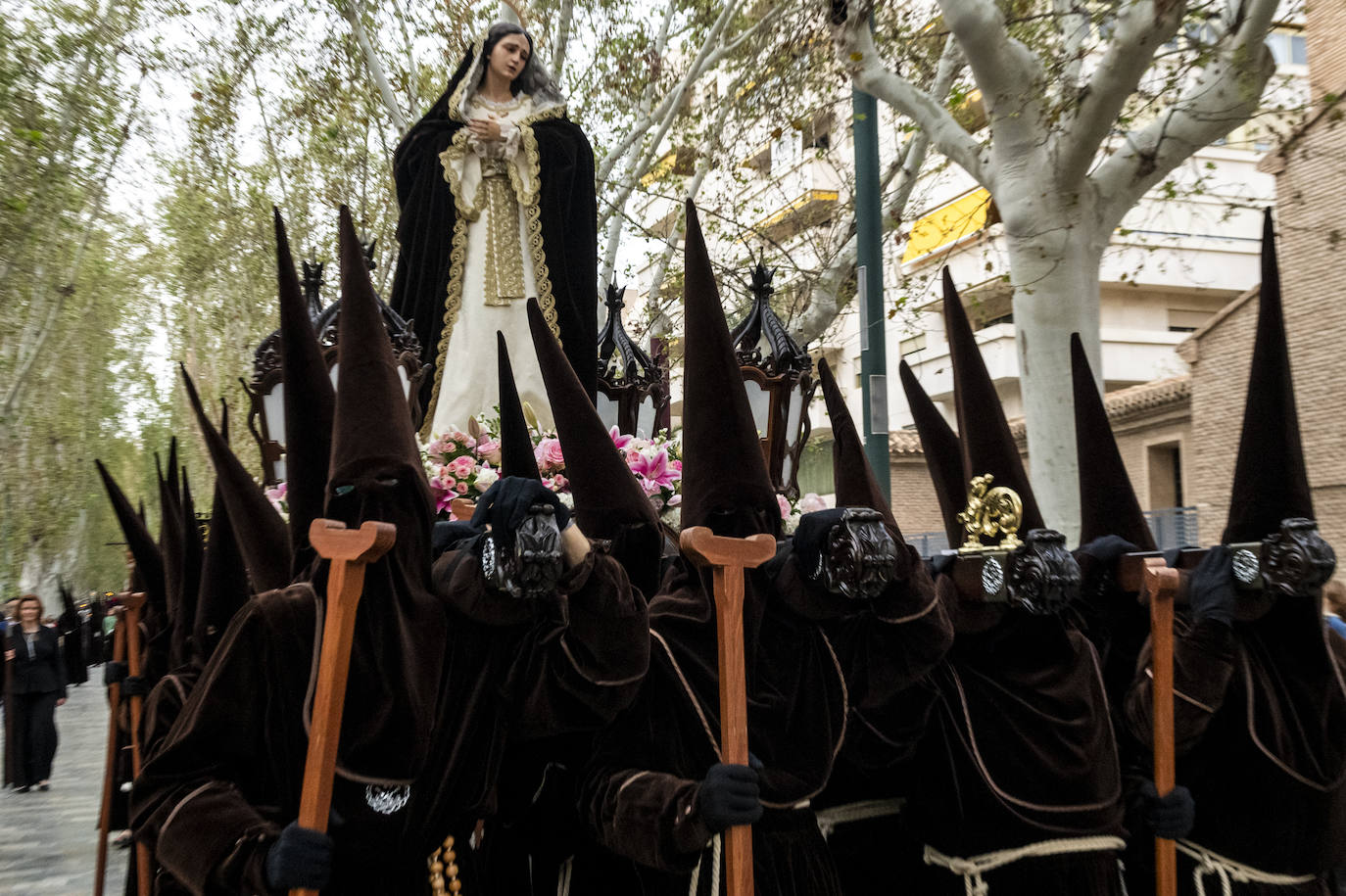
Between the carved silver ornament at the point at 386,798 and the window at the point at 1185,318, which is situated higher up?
the window at the point at 1185,318

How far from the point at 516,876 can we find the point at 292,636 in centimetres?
143

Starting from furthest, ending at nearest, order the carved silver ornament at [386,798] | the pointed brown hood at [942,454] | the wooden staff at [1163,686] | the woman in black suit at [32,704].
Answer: the woman in black suit at [32,704] → the pointed brown hood at [942,454] → the wooden staff at [1163,686] → the carved silver ornament at [386,798]

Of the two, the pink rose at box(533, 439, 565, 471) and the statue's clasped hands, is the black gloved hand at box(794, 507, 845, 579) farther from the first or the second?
the statue's clasped hands

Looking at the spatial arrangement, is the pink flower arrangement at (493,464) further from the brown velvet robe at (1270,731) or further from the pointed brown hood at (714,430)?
the brown velvet robe at (1270,731)

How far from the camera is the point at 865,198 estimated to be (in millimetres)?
7539

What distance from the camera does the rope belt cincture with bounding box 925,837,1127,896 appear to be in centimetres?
391

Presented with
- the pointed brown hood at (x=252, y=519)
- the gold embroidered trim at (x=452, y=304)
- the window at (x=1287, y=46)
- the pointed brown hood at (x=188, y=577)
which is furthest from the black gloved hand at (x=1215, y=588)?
the window at (x=1287, y=46)

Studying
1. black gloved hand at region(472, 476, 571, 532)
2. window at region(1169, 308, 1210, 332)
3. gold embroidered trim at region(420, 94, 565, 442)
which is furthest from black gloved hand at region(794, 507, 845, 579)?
Answer: window at region(1169, 308, 1210, 332)

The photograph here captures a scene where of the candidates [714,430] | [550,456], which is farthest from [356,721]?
[550,456]

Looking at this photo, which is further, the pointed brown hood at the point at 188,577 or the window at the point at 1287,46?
the window at the point at 1287,46

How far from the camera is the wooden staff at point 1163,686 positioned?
3896 mm

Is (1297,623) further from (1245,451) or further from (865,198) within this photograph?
(865,198)

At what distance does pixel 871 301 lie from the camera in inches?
284

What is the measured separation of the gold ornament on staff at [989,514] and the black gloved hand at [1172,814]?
3.12 feet
